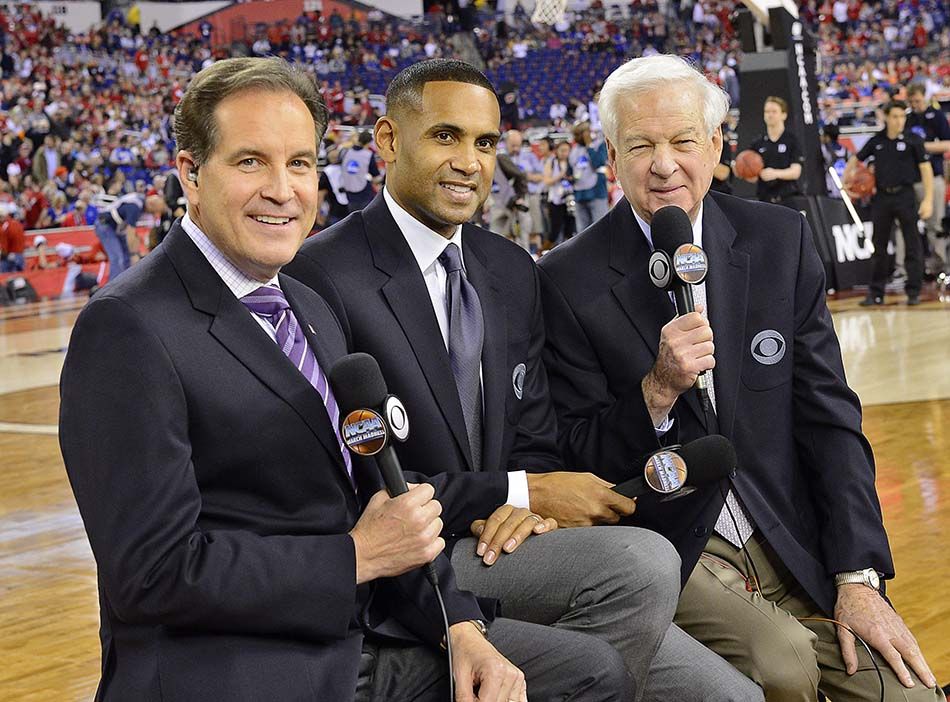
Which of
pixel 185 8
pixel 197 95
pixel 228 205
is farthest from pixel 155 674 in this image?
pixel 185 8

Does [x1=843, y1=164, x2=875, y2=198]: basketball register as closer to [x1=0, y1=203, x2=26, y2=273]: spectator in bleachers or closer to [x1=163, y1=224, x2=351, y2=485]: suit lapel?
[x1=0, y1=203, x2=26, y2=273]: spectator in bleachers

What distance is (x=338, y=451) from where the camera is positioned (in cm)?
198

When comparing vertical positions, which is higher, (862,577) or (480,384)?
(480,384)

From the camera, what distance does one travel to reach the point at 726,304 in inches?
106

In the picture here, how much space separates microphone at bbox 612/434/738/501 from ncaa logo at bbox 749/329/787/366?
40 cm

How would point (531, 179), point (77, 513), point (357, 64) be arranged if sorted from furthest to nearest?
point (357, 64) → point (531, 179) → point (77, 513)

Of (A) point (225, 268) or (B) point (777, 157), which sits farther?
(B) point (777, 157)

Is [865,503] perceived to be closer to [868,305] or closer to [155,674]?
[155,674]

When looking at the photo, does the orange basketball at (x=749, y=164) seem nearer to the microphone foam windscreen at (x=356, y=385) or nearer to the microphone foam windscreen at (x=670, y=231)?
the microphone foam windscreen at (x=670, y=231)

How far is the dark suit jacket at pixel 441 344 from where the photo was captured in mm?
2482

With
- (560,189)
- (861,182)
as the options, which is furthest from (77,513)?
(560,189)

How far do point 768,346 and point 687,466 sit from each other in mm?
480

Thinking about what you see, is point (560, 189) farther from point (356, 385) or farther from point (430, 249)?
point (356, 385)

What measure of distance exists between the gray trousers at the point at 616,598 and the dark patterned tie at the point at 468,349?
0.81 feet
